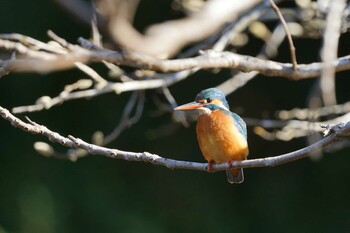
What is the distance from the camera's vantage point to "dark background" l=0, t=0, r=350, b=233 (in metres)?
4.11

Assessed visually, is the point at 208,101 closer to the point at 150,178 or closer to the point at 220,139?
the point at 220,139

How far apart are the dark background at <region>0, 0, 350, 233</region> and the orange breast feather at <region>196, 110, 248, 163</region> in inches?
55.4

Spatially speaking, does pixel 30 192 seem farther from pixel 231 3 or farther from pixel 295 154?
pixel 295 154

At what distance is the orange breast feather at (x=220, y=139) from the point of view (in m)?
2.62

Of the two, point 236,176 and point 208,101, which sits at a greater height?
point 208,101

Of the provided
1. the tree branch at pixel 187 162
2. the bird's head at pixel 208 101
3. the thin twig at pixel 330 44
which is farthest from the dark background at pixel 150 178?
the tree branch at pixel 187 162

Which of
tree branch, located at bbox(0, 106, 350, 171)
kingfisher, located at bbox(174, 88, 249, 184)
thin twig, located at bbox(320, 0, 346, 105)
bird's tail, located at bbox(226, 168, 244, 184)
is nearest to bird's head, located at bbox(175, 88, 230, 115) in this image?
kingfisher, located at bbox(174, 88, 249, 184)

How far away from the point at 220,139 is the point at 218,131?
4 centimetres

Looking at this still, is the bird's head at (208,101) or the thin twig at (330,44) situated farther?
the bird's head at (208,101)

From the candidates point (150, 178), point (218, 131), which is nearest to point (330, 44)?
point (218, 131)

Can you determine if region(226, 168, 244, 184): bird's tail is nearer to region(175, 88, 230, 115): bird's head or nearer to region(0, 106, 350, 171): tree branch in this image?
region(175, 88, 230, 115): bird's head

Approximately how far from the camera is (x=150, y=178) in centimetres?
442

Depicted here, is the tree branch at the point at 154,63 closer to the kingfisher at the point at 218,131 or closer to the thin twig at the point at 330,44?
the thin twig at the point at 330,44

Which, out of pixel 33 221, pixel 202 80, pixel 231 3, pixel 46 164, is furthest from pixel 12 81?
pixel 231 3
